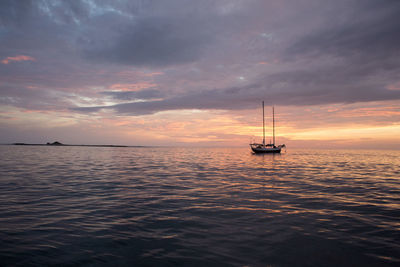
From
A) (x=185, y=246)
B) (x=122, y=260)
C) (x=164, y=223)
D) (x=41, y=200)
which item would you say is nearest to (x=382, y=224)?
(x=185, y=246)

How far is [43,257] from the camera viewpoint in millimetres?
5332

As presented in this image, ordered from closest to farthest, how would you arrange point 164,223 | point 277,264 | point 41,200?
point 277,264 → point 164,223 → point 41,200

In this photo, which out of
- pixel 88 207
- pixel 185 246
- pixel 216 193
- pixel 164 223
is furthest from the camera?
pixel 216 193

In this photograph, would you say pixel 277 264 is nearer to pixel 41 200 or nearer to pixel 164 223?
pixel 164 223

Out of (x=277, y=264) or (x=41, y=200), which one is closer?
(x=277, y=264)

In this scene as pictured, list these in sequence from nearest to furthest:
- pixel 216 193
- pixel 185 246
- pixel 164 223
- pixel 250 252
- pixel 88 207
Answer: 1. pixel 250 252
2. pixel 185 246
3. pixel 164 223
4. pixel 88 207
5. pixel 216 193

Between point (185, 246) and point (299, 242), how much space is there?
10.9 ft

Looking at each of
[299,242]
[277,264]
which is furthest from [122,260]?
[299,242]

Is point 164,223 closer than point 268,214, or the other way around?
point 164,223

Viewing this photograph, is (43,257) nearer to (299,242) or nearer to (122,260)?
(122,260)

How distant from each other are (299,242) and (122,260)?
4.89 metres

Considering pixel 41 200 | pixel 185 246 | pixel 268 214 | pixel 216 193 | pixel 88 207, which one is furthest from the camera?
pixel 216 193

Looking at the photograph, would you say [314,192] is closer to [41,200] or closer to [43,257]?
[43,257]

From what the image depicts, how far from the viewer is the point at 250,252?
18.7 ft
